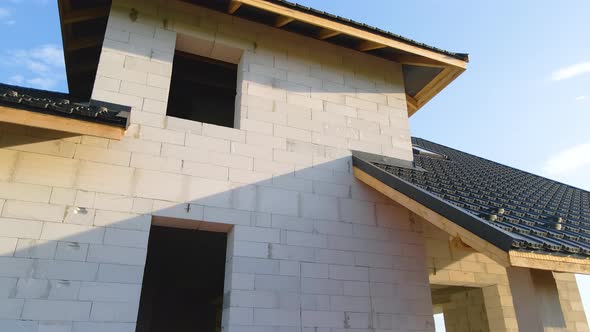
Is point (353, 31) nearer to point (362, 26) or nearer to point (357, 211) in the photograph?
point (362, 26)

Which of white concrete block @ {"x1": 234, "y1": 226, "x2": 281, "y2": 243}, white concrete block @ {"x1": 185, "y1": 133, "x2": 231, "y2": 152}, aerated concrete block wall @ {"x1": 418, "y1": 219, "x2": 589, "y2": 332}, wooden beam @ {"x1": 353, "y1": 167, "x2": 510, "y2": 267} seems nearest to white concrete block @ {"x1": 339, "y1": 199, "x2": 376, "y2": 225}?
wooden beam @ {"x1": 353, "y1": 167, "x2": 510, "y2": 267}

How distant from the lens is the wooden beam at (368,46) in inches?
268

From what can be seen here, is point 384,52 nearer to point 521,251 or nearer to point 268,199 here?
point 268,199

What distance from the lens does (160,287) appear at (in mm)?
9070

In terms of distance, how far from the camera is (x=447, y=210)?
165 inches

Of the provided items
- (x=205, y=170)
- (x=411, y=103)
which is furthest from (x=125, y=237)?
(x=411, y=103)

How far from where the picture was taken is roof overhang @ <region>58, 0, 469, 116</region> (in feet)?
19.9

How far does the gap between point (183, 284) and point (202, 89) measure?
14.9 ft

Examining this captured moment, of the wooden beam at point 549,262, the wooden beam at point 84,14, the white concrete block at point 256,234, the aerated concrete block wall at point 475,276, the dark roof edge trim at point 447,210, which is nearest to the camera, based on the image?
the wooden beam at point 549,262

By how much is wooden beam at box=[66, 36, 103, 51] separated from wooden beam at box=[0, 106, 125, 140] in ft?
10.2

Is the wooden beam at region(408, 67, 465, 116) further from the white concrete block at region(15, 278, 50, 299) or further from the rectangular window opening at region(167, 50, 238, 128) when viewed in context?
the white concrete block at region(15, 278, 50, 299)

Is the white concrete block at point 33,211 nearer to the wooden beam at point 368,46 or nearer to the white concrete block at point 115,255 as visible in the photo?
the white concrete block at point 115,255

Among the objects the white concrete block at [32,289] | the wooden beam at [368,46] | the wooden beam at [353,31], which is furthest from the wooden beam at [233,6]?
the white concrete block at [32,289]

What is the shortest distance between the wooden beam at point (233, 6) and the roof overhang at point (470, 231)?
311cm
